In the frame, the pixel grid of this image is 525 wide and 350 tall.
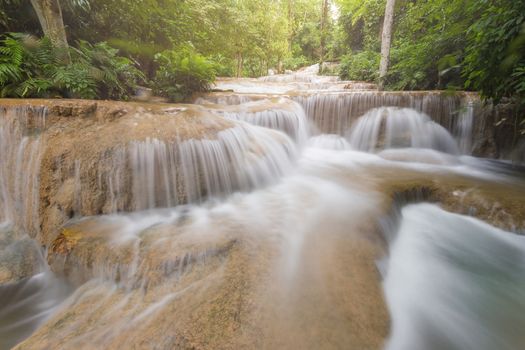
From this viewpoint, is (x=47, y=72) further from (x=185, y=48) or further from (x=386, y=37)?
(x=386, y=37)

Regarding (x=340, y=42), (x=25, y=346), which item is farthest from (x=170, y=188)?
(x=340, y=42)

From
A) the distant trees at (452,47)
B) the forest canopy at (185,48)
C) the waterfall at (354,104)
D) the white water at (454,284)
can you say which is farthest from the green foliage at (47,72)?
the distant trees at (452,47)

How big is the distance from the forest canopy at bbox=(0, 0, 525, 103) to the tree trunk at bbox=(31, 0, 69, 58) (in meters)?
0.13

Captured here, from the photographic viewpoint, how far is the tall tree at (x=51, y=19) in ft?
15.0

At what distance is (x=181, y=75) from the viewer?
277 inches

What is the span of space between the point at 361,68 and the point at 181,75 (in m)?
8.56

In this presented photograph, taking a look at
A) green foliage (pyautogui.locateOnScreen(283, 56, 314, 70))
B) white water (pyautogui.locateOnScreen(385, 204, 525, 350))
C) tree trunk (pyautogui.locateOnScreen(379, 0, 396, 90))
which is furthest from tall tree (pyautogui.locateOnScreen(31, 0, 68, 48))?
green foliage (pyautogui.locateOnScreen(283, 56, 314, 70))

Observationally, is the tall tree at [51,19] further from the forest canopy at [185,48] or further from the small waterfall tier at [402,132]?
the small waterfall tier at [402,132]

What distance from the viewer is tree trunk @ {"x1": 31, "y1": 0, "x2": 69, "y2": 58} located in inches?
180

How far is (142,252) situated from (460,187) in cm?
423

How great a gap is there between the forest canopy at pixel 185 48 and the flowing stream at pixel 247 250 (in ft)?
5.54

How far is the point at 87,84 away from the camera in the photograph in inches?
173

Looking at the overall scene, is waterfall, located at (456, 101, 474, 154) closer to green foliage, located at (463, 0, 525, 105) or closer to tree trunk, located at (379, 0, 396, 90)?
green foliage, located at (463, 0, 525, 105)

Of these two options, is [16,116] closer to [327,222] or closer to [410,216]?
[327,222]
